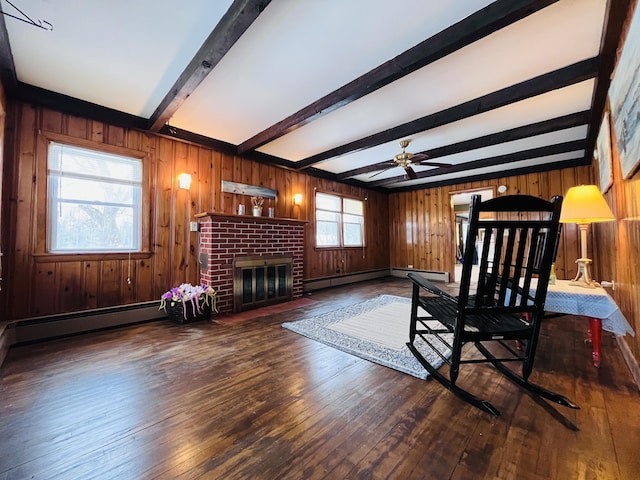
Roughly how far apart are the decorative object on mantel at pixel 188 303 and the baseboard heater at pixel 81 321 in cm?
20

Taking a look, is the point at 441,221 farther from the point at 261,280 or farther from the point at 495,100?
the point at 261,280

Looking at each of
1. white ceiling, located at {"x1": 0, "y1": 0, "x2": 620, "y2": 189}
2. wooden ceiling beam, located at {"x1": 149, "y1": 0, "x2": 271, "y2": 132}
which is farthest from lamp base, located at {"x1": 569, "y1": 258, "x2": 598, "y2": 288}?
wooden ceiling beam, located at {"x1": 149, "y1": 0, "x2": 271, "y2": 132}

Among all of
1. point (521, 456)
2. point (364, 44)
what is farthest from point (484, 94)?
point (521, 456)

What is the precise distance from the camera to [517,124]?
3463 millimetres

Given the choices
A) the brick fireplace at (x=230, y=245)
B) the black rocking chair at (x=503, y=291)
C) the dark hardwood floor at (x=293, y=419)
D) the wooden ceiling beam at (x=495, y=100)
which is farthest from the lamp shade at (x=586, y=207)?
the brick fireplace at (x=230, y=245)

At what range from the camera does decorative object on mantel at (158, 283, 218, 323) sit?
127 inches

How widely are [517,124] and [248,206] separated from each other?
4055 millimetres

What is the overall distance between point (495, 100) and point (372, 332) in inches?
106

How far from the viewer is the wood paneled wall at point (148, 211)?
8.64 feet

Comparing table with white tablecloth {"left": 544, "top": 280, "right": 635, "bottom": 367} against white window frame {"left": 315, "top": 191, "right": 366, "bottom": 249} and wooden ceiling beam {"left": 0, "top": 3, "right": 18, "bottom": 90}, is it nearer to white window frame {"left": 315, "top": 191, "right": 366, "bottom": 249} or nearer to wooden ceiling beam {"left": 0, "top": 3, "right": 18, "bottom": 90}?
white window frame {"left": 315, "top": 191, "right": 366, "bottom": 249}

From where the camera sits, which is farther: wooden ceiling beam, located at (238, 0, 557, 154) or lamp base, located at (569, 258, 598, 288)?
lamp base, located at (569, 258, 598, 288)

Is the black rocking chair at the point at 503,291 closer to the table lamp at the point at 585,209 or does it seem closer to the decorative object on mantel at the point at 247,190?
the table lamp at the point at 585,209

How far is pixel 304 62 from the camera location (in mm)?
2258

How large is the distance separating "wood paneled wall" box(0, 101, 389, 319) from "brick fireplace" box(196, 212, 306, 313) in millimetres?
321
